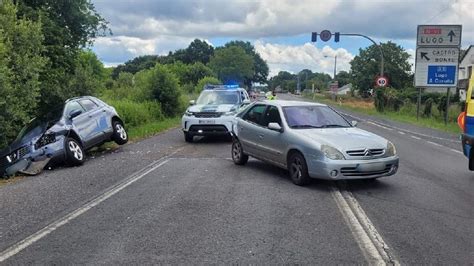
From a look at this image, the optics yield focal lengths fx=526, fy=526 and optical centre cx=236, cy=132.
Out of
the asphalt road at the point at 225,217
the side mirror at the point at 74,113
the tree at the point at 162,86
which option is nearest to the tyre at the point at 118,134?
the side mirror at the point at 74,113

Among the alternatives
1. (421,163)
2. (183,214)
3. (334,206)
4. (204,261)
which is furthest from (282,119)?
(204,261)

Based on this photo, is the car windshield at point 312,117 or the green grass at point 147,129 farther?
the green grass at point 147,129

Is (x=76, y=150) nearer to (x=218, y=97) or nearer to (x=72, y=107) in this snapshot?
(x=72, y=107)

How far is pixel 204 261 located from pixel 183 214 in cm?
192

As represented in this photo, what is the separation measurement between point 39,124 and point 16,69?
5.32ft

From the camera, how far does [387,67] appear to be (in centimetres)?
9675

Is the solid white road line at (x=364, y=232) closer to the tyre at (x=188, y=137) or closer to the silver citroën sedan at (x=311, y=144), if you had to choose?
the silver citroën sedan at (x=311, y=144)

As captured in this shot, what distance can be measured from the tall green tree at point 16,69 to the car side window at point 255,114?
17.3 ft

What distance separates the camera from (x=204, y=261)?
512cm

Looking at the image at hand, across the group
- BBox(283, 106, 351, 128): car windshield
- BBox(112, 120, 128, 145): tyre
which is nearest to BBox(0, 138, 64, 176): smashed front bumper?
BBox(112, 120, 128, 145): tyre

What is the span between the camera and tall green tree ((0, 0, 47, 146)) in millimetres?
11905

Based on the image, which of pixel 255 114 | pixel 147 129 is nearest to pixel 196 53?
pixel 147 129

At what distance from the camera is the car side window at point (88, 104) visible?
45.8 feet

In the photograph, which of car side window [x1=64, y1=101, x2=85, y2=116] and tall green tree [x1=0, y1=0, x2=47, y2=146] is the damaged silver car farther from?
tall green tree [x1=0, y1=0, x2=47, y2=146]
